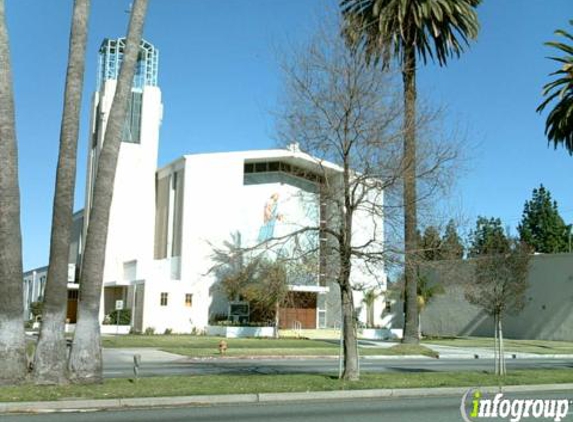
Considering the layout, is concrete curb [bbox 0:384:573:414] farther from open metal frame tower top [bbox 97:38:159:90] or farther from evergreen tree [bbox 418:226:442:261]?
open metal frame tower top [bbox 97:38:159:90]

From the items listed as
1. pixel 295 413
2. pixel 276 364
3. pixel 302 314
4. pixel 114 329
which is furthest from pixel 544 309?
pixel 295 413

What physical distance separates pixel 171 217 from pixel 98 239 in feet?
105

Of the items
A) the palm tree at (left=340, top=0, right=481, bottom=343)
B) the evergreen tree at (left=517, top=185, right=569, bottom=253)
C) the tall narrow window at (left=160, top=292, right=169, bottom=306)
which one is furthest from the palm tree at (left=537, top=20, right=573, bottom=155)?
the evergreen tree at (left=517, top=185, right=569, bottom=253)

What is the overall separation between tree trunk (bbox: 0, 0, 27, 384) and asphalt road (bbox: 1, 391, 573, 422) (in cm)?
236

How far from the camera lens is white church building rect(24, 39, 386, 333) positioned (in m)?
43.2

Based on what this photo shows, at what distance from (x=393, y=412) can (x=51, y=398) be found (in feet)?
18.7

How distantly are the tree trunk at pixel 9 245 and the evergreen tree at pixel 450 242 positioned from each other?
988 centimetres

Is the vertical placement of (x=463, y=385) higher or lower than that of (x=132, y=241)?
lower

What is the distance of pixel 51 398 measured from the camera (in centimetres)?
1177

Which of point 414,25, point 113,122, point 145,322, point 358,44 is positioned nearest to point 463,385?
point 358,44

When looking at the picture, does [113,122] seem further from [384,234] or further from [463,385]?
[463,385]

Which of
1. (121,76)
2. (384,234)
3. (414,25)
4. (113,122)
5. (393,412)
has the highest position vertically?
(414,25)

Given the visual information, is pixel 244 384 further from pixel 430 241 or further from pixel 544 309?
pixel 544 309

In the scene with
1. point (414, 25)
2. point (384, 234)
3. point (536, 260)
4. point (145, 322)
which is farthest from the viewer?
point (536, 260)
